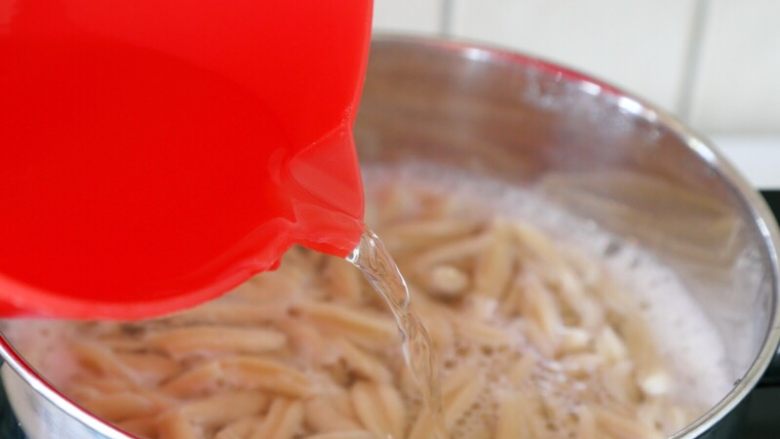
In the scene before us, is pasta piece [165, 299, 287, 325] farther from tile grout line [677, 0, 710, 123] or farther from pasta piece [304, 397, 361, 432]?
tile grout line [677, 0, 710, 123]

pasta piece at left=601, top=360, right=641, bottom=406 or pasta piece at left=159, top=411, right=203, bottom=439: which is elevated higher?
pasta piece at left=159, top=411, right=203, bottom=439

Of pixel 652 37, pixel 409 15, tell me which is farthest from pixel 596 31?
pixel 409 15

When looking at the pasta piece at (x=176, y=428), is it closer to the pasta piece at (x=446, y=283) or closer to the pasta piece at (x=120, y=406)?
the pasta piece at (x=120, y=406)

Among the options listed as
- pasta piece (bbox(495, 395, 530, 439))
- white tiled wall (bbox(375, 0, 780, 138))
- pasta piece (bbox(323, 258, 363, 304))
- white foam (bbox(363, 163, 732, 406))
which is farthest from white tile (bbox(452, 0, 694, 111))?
pasta piece (bbox(495, 395, 530, 439))

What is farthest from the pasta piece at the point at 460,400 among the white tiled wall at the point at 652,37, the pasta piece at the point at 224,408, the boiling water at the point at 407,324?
the white tiled wall at the point at 652,37

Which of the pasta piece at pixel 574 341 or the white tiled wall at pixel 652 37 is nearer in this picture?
the pasta piece at pixel 574 341

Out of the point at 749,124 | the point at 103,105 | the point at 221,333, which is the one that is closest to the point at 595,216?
the point at 749,124

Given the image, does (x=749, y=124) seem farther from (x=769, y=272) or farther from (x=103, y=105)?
(x=103, y=105)
